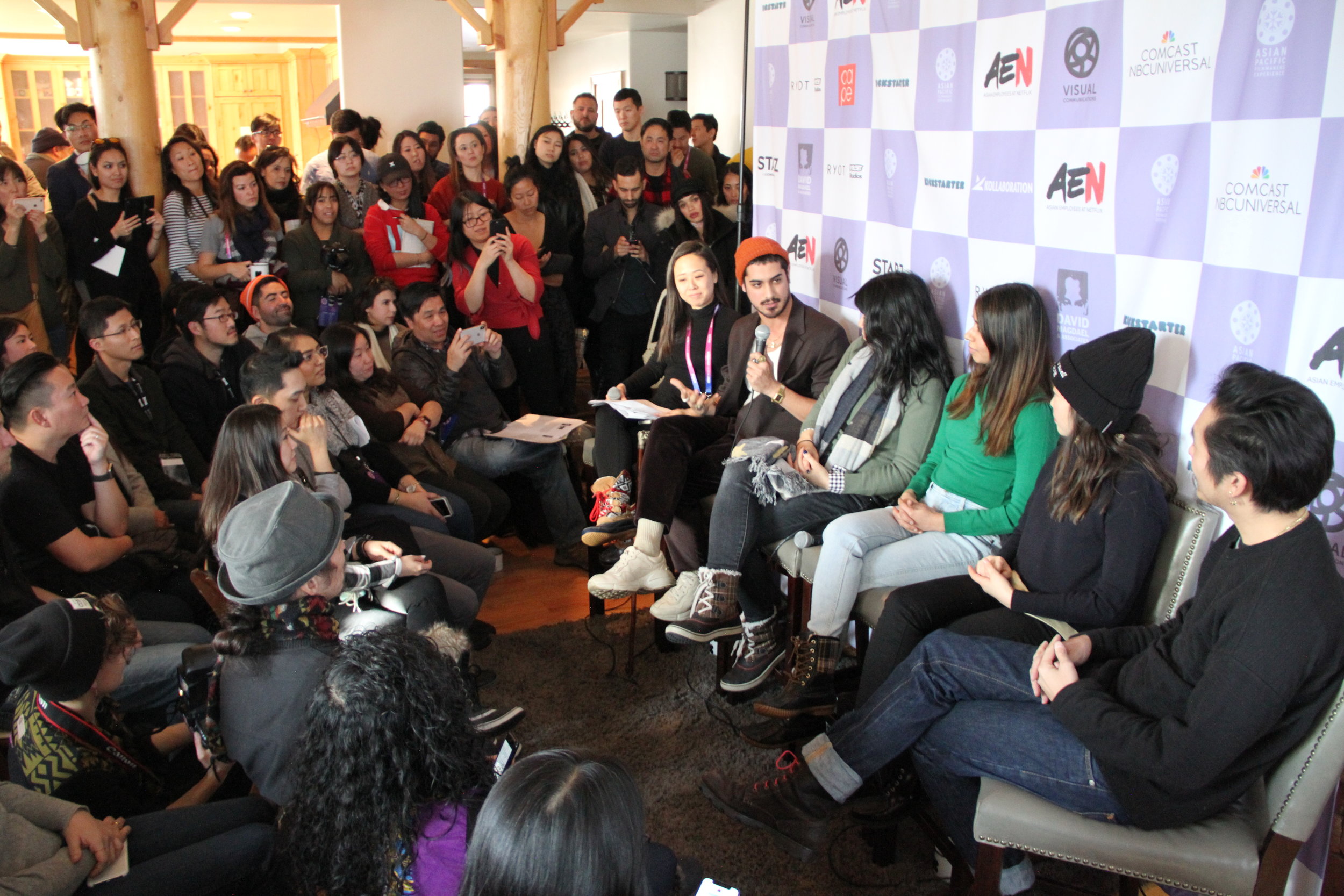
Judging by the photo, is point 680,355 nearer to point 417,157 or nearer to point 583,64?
point 417,157

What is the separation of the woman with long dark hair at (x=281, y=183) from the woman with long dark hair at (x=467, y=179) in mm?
682

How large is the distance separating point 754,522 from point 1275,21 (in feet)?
5.52

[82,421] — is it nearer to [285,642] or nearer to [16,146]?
[285,642]

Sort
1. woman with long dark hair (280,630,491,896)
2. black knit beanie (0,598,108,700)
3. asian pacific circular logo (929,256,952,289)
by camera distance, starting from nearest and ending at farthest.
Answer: woman with long dark hair (280,630,491,896) → black knit beanie (0,598,108,700) → asian pacific circular logo (929,256,952,289)

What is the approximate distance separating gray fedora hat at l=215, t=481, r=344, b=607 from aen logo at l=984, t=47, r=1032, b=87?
6.71 ft

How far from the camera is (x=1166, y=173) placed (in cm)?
204

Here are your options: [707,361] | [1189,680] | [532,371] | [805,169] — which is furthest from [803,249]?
[1189,680]

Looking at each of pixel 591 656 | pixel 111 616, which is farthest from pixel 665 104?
pixel 111 616

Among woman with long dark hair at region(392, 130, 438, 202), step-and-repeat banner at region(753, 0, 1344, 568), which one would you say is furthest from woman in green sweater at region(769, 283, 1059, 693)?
woman with long dark hair at region(392, 130, 438, 202)

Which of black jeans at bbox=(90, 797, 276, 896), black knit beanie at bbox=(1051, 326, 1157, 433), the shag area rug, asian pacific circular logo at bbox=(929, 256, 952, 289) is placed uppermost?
asian pacific circular logo at bbox=(929, 256, 952, 289)

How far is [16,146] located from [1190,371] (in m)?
12.5

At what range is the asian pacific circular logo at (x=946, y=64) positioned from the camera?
2668 millimetres

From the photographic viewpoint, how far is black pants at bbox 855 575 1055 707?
2078 millimetres

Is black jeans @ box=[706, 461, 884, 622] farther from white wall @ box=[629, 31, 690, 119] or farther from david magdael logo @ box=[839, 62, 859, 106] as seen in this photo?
white wall @ box=[629, 31, 690, 119]
